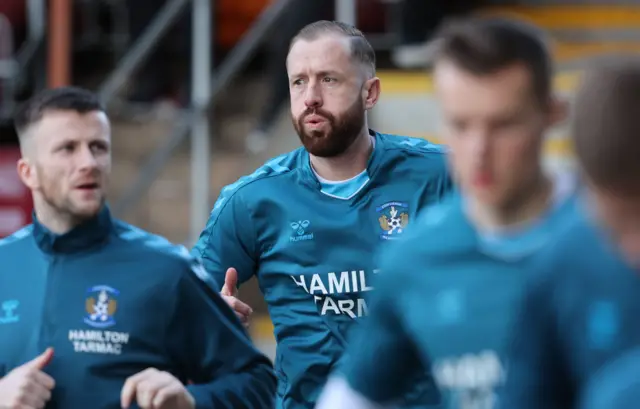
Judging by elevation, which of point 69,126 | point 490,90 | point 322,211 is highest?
point 490,90

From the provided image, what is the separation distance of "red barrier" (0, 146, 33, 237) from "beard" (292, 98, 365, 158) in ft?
17.3

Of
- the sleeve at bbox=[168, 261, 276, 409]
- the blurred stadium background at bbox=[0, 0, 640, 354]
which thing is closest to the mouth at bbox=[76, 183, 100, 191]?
the sleeve at bbox=[168, 261, 276, 409]

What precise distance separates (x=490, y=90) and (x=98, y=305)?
4.35ft

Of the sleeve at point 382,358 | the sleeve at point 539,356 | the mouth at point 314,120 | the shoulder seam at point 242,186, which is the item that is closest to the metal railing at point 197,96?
the shoulder seam at point 242,186

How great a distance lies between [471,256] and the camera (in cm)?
284

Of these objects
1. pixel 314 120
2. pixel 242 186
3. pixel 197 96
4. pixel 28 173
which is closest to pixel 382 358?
pixel 28 173

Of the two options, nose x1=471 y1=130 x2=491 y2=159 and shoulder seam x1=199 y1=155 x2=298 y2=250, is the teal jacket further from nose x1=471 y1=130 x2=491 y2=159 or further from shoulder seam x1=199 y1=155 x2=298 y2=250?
nose x1=471 y1=130 x2=491 y2=159

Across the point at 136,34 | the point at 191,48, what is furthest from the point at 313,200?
the point at 136,34

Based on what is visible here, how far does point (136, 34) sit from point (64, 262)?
6428 millimetres

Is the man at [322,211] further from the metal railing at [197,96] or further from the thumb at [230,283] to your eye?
the metal railing at [197,96]

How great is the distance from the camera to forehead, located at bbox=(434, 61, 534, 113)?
2.67m

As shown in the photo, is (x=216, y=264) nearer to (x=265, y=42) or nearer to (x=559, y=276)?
(x=559, y=276)

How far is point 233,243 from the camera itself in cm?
456

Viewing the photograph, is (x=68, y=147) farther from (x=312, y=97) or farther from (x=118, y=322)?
(x=312, y=97)
